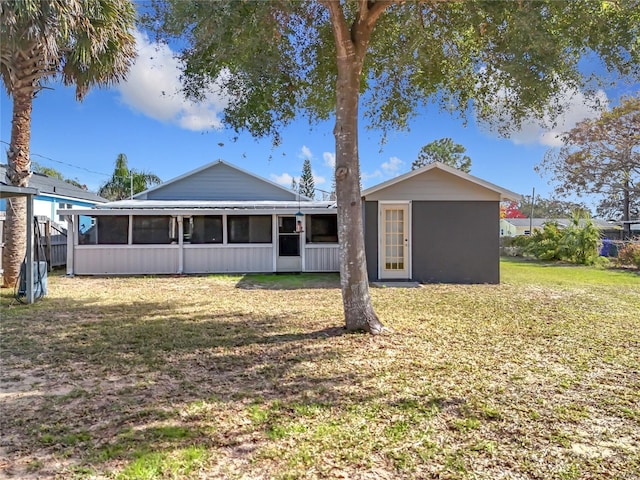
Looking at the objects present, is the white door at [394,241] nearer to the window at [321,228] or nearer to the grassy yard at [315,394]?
the window at [321,228]

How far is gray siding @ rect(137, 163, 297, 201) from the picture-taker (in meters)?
18.1

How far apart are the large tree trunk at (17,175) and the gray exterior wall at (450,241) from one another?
28.0 ft

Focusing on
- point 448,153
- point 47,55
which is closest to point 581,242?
point 47,55

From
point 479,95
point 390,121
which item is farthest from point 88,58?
point 479,95

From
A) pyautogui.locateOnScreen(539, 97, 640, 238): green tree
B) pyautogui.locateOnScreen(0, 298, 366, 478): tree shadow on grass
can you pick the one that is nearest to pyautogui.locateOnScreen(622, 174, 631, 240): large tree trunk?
pyautogui.locateOnScreen(539, 97, 640, 238): green tree

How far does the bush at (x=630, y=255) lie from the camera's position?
16.6m

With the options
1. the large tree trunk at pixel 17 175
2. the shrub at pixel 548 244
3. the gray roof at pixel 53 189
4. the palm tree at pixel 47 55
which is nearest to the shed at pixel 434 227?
→ the palm tree at pixel 47 55

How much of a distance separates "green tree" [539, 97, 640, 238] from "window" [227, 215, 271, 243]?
2142 centimetres

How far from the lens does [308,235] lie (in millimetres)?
13922

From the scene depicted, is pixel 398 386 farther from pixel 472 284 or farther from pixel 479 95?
pixel 472 284

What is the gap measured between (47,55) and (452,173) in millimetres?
10216

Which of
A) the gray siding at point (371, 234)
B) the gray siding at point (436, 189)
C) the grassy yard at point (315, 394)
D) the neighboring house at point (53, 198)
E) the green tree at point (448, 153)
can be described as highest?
the green tree at point (448, 153)

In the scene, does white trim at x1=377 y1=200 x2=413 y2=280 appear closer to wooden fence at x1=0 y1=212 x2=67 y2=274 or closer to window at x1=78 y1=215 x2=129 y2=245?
window at x1=78 y1=215 x2=129 y2=245

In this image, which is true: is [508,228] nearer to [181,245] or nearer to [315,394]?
[181,245]
